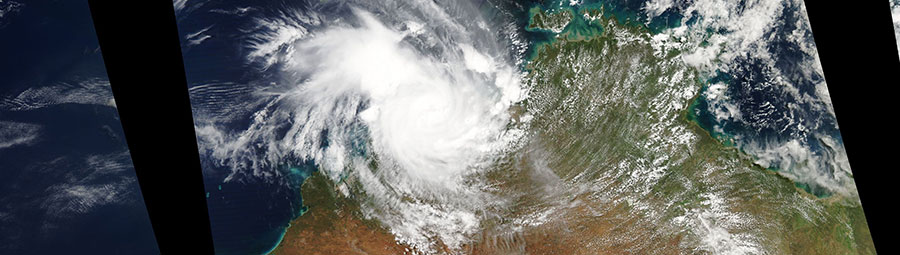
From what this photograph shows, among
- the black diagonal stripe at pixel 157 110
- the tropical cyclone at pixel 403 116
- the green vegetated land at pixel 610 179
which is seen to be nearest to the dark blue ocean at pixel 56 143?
the tropical cyclone at pixel 403 116

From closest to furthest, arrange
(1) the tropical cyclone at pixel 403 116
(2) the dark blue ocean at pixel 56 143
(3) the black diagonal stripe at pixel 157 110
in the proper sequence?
(3) the black diagonal stripe at pixel 157 110 → (2) the dark blue ocean at pixel 56 143 → (1) the tropical cyclone at pixel 403 116

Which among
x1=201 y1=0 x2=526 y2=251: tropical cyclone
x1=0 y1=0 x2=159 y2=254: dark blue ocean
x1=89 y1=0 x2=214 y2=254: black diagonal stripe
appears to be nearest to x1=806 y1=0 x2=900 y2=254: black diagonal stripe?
x1=89 y1=0 x2=214 y2=254: black diagonal stripe

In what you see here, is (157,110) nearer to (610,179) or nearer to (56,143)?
(610,179)

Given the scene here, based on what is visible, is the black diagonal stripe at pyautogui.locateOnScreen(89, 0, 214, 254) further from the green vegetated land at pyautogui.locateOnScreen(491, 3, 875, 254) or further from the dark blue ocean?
the dark blue ocean

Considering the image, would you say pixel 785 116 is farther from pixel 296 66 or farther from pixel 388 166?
pixel 296 66

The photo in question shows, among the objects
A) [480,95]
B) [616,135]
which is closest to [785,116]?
[616,135]

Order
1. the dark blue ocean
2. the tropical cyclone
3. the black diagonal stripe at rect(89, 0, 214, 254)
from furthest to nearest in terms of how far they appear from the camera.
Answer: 1. the tropical cyclone
2. the dark blue ocean
3. the black diagonal stripe at rect(89, 0, 214, 254)

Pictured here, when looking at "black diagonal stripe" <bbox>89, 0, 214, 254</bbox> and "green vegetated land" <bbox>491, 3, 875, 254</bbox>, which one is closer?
"black diagonal stripe" <bbox>89, 0, 214, 254</bbox>

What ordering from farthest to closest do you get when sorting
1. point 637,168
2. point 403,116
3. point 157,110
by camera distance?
point 403,116 < point 637,168 < point 157,110

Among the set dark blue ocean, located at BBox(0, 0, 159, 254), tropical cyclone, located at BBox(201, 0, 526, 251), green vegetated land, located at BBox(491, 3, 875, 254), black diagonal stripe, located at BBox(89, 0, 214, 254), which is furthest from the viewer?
tropical cyclone, located at BBox(201, 0, 526, 251)

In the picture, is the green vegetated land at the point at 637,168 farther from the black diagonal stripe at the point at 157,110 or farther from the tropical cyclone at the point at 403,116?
the black diagonal stripe at the point at 157,110

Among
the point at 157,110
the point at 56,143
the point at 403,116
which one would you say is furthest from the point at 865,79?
the point at 56,143
